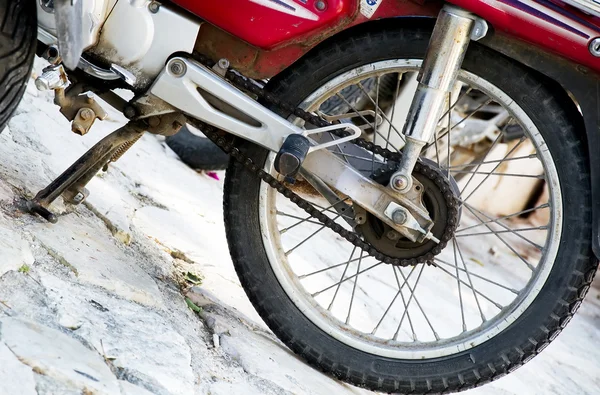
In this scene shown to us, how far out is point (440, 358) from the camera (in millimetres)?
2490

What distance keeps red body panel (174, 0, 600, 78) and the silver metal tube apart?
5 cm

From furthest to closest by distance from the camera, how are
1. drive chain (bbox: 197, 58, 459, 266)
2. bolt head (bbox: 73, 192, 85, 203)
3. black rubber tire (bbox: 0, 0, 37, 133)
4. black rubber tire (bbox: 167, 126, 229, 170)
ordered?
1. black rubber tire (bbox: 167, 126, 229, 170)
2. bolt head (bbox: 73, 192, 85, 203)
3. drive chain (bbox: 197, 58, 459, 266)
4. black rubber tire (bbox: 0, 0, 37, 133)

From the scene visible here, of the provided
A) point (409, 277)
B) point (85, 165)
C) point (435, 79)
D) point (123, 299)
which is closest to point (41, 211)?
point (85, 165)

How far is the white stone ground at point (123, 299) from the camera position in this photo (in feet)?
6.14

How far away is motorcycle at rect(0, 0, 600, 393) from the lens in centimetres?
218

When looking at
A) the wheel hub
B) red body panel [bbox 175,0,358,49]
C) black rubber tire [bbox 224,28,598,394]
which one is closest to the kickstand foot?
black rubber tire [bbox 224,28,598,394]

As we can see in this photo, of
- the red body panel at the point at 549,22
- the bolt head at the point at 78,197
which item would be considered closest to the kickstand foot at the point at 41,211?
the bolt head at the point at 78,197

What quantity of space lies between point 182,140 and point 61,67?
8.00 feet

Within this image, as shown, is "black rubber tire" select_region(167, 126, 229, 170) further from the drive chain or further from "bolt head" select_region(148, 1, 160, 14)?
"bolt head" select_region(148, 1, 160, 14)

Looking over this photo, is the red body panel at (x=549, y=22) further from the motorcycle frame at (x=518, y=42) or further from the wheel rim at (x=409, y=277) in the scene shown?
the wheel rim at (x=409, y=277)

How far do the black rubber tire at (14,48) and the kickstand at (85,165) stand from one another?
0.39m

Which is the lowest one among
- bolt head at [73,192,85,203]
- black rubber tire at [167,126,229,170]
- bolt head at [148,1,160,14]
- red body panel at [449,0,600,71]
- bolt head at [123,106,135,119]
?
bolt head at [73,192,85,203]

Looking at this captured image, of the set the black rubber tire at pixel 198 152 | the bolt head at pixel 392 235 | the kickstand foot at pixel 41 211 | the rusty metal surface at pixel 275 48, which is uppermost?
the rusty metal surface at pixel 275 48

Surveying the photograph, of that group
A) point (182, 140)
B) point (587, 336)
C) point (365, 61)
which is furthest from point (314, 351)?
point (587, 336)
